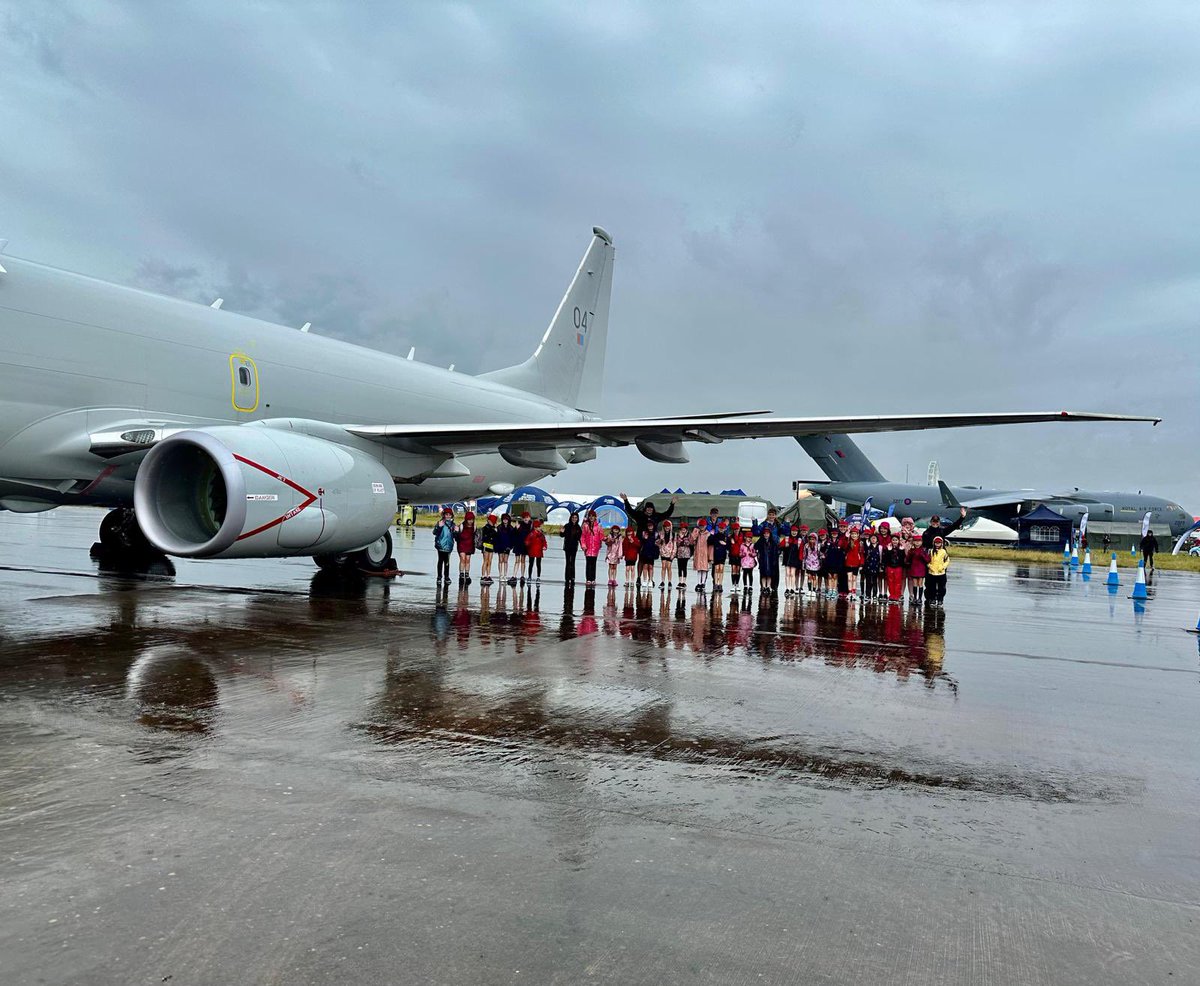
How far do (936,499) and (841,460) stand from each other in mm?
5373

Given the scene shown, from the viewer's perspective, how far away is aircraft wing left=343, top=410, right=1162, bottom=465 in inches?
517

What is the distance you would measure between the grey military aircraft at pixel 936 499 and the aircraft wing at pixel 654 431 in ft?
119

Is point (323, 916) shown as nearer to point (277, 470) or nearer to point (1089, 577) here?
point (277, 470)

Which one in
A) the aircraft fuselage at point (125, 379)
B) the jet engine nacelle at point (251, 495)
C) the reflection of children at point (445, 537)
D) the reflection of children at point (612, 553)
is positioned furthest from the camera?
the reflection of children at point (612, 553)

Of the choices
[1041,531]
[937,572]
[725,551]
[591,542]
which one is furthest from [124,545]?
[1041,531]

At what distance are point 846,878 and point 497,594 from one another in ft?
38.6

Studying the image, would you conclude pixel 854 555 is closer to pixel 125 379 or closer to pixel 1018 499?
pixel 125 379

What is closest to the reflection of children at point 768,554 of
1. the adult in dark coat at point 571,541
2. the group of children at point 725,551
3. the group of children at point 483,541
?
the group of children at point 725,551

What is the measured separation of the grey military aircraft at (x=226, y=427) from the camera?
10922 mm

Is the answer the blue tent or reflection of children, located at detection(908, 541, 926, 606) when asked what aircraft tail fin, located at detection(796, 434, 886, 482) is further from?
reflection of children, located at detection(908, 541, 926, 606)

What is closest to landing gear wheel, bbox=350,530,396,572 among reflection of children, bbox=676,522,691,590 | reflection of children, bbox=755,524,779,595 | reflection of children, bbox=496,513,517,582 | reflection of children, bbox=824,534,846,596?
reflection of children, bbox=496,513,517,582

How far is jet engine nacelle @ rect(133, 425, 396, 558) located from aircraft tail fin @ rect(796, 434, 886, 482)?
41.2 meters

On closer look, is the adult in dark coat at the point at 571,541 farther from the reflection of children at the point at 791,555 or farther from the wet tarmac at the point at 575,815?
the wet tarmac at the point at 575,815

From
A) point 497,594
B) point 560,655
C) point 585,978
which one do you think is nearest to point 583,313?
point 497,594
